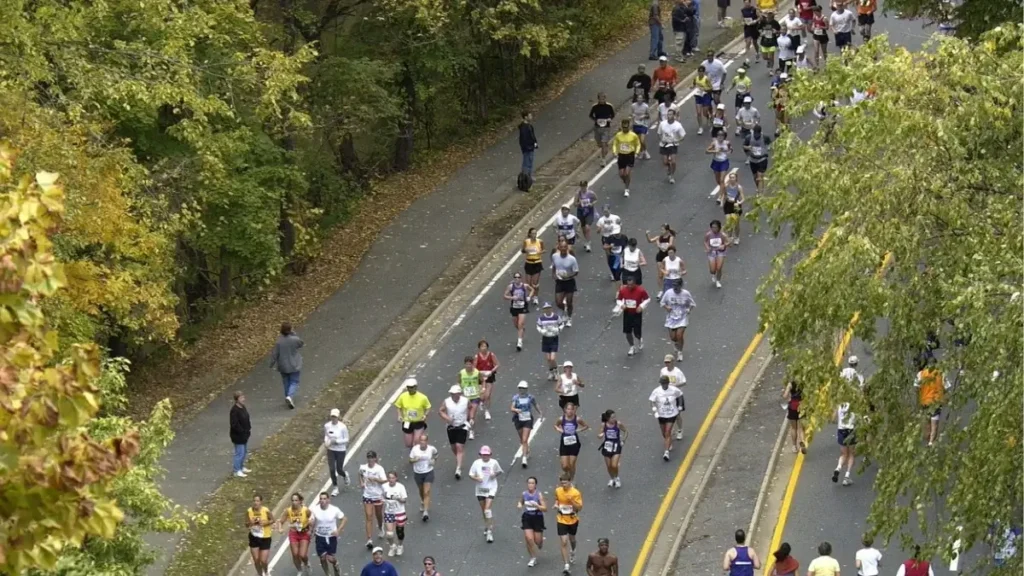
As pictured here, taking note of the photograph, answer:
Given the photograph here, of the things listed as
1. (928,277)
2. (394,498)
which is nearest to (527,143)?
(394,498)

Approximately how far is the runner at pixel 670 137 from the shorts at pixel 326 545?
45.4 ft

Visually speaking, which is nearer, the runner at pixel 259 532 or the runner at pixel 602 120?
the runner at pixel 259 532

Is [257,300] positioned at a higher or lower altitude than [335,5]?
lower

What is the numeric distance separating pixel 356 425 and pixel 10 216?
18235 millimetres

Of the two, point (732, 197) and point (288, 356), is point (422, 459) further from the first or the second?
point (732, 197)

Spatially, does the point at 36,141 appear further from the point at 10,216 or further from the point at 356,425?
the point at 10,216

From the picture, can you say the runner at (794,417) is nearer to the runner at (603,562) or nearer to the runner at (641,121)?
the runner at (603,562)

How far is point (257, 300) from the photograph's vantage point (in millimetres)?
31359

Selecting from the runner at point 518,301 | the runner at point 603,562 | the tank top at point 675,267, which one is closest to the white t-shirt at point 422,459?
the runner at point 603,562

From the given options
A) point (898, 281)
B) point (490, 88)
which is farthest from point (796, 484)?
point (490, 88)

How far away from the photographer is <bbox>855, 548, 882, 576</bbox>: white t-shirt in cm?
1938

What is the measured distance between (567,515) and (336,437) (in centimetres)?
373

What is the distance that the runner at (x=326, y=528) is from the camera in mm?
Answer: 21203

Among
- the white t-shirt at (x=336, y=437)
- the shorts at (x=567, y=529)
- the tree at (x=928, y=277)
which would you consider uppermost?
the tree at (x=928, y=277)
